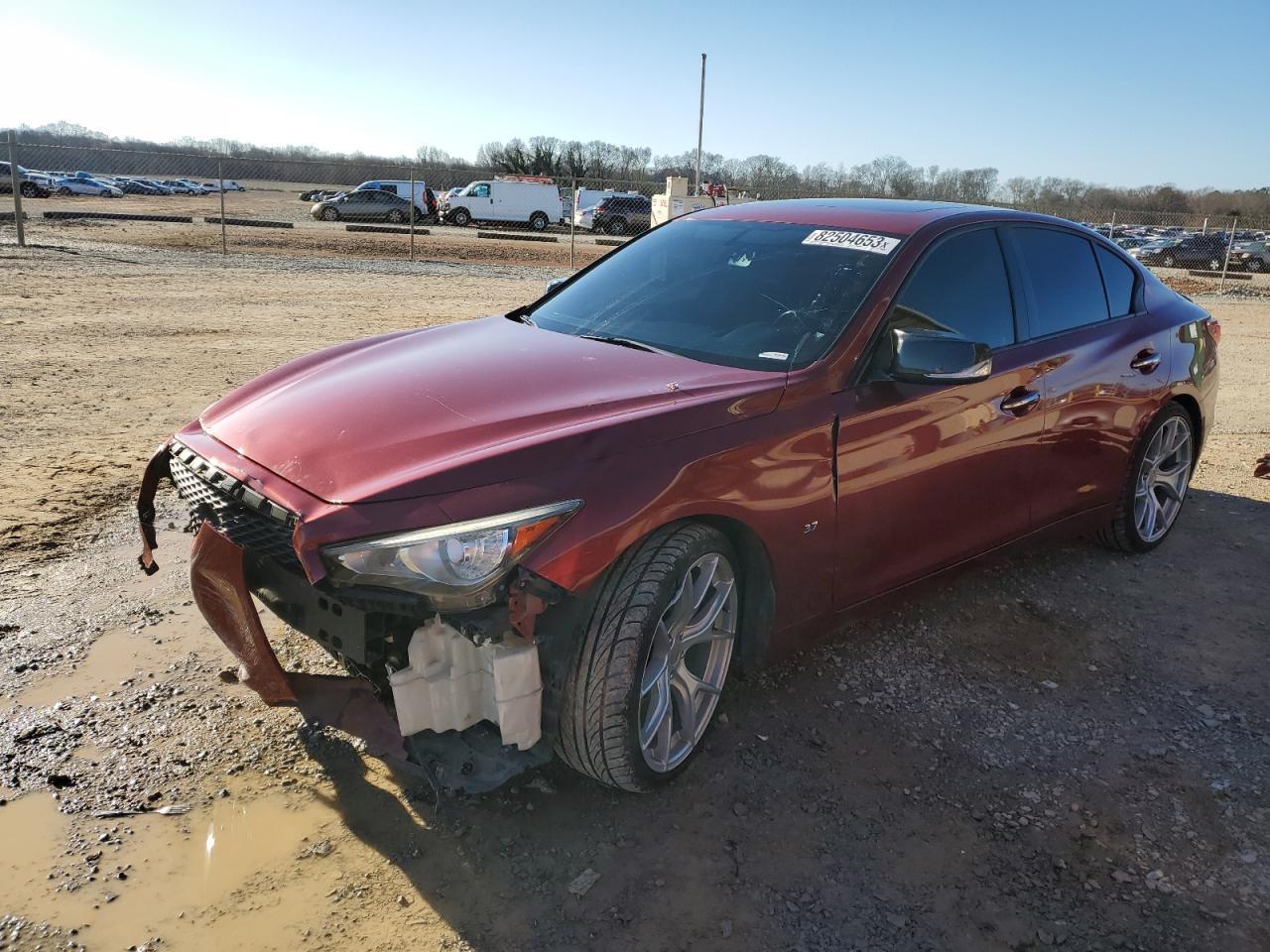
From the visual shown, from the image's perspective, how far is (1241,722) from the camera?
343 cm

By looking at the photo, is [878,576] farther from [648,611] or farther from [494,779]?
[494,779]

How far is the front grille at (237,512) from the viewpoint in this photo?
7.95 feet

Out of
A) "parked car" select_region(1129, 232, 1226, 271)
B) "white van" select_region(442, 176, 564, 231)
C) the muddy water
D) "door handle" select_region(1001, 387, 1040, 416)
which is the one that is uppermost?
"white van" select_region(442, 176, 564, 231)

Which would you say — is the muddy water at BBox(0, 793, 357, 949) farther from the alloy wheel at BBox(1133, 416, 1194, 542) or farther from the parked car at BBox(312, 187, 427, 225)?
the parked car at BBox(312, 187, 427, 225)

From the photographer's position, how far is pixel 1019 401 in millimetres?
3732

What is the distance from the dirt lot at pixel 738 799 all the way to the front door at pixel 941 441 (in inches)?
14.9

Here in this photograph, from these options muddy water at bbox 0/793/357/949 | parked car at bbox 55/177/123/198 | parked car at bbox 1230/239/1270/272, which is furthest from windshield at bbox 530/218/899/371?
parked car at bbox 55/177/123/198

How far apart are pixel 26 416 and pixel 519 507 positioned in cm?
549

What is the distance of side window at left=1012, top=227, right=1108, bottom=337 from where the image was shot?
13.1ft

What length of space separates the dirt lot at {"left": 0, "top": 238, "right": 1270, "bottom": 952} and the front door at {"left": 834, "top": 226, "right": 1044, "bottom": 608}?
38 cm

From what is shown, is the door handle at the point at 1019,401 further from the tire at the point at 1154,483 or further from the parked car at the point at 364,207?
the parked car at the point at 364,207

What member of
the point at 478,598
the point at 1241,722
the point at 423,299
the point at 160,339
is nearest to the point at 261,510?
the point at 478,598

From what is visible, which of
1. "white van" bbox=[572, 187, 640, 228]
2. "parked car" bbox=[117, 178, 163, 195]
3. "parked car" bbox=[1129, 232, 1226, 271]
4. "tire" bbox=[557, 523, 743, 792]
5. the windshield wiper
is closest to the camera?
"tire" bbox=[557, 523, 743, 792]

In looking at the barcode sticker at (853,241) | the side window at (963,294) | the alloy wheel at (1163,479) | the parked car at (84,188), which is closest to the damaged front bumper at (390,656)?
the side window at (963,294)
